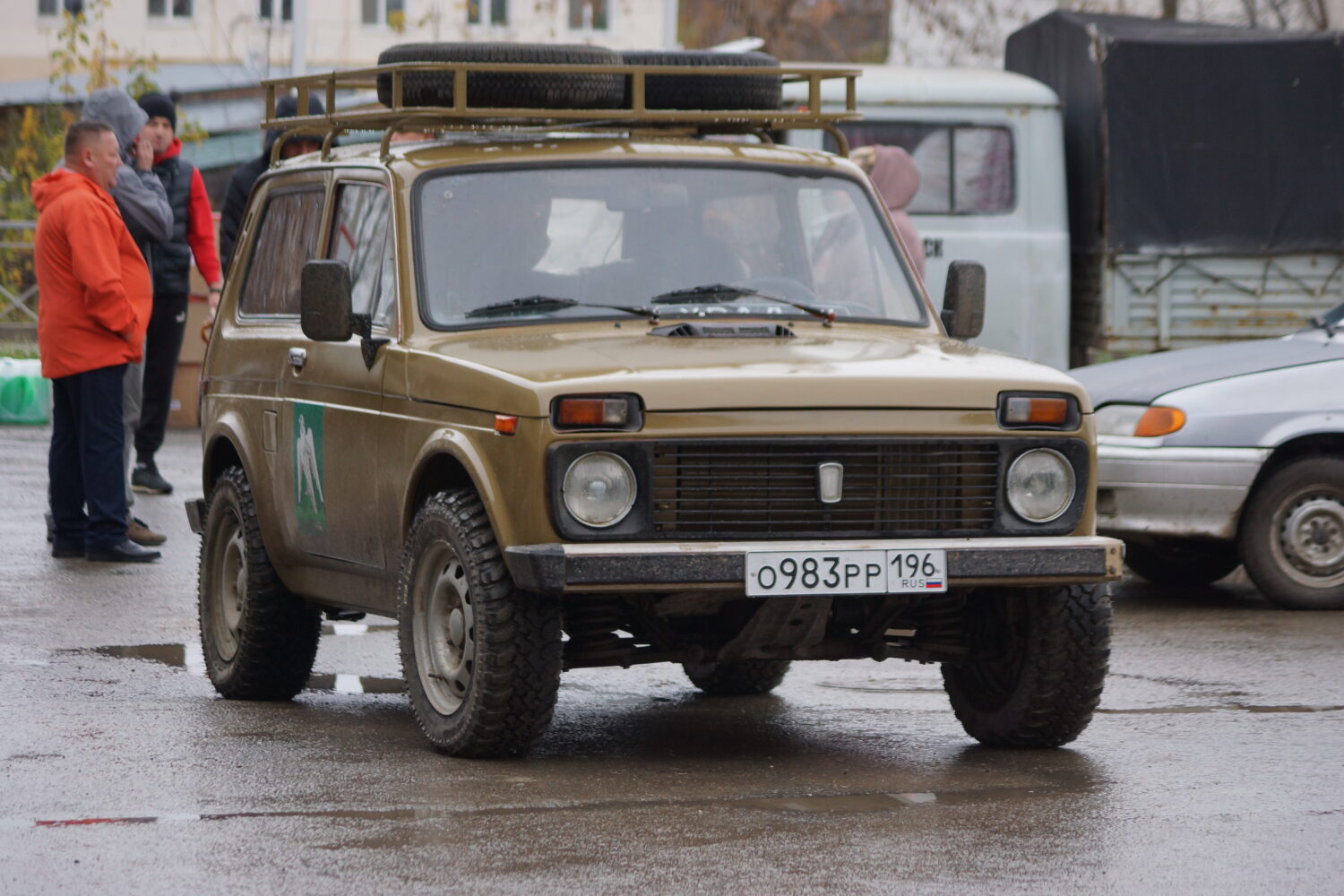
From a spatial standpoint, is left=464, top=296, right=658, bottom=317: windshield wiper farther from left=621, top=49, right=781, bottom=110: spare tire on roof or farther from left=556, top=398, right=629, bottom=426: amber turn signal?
left=621, top=49, right=781, bottom=110: spare tire on roof

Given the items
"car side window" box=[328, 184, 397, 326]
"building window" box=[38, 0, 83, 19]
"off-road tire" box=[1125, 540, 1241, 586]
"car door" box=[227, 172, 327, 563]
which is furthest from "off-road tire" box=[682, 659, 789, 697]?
"building window" box=[38, 0, 83, 19]

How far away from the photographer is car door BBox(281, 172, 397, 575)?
705cm

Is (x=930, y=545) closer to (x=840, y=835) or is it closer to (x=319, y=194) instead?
(x=840, y=835)

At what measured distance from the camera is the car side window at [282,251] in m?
7.88

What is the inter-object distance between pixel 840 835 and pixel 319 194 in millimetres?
3271

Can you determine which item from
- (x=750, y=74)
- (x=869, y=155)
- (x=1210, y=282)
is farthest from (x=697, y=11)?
(x=750, y=74)

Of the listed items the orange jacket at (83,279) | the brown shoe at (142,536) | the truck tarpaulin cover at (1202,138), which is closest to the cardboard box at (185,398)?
the brown shoe at (142,536)

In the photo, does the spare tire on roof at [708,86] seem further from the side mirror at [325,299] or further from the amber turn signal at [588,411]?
the amber turn signal at [588,411]

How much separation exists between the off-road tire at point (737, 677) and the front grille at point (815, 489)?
1.67 meters

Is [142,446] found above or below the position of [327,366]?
below

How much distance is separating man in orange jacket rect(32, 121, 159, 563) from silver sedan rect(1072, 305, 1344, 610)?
4428 mm

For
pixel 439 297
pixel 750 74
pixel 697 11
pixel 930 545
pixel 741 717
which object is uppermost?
pixel 697 11

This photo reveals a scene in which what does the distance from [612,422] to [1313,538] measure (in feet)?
16.2

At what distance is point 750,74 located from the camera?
25.4ft
